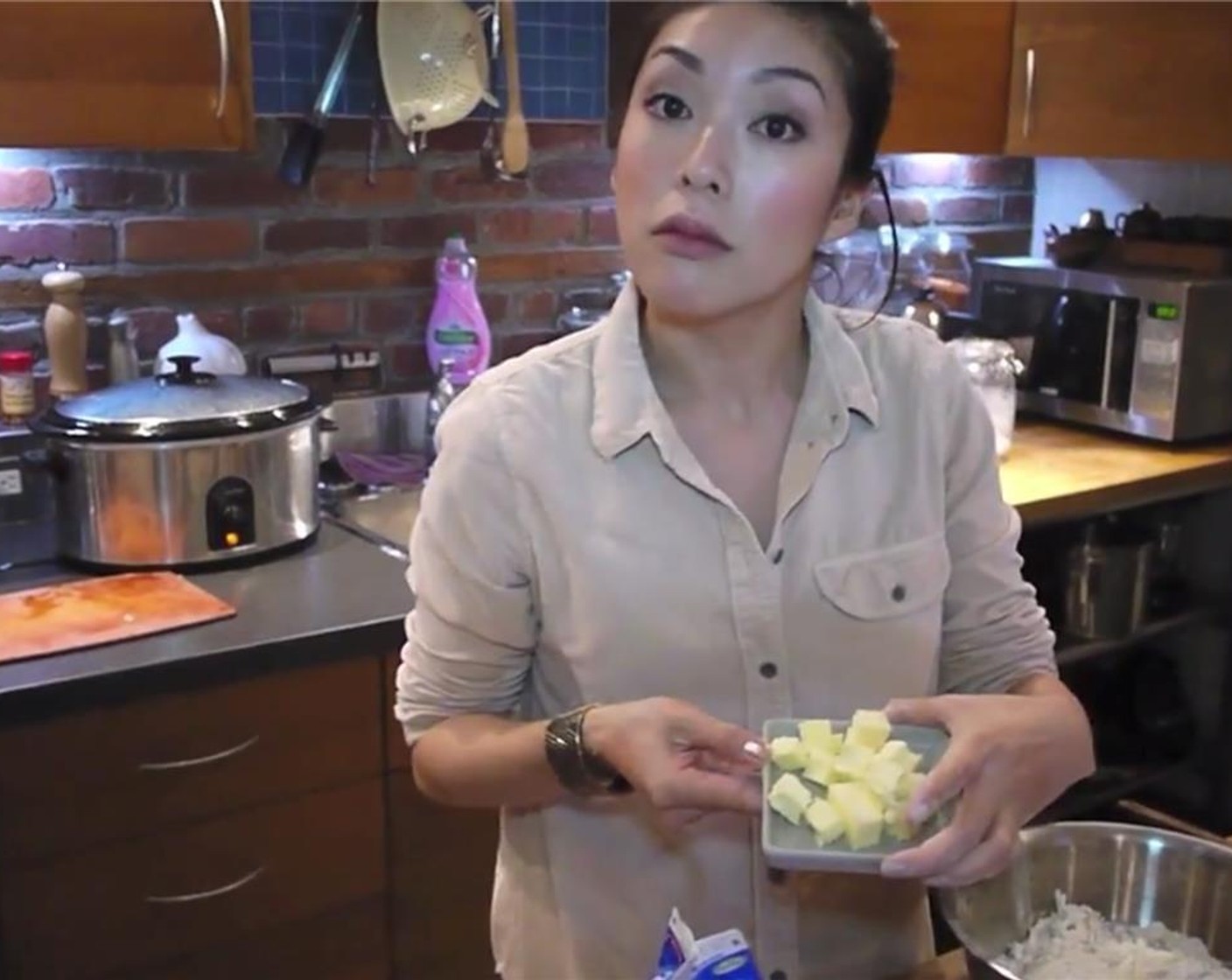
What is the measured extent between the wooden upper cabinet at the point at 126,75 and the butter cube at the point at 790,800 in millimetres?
1346

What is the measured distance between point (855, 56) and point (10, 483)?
54.4 inches

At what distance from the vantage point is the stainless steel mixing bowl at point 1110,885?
99 centimetres

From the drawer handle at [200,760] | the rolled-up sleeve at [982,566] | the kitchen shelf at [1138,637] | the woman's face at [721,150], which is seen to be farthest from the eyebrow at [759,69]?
the kitchen shelf at [1138,637]

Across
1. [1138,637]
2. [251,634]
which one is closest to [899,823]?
[251,634]

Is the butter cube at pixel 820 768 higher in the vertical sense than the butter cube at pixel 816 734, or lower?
lower

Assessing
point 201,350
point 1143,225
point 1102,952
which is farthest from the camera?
point 1143,225

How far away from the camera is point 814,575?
3.63 ft

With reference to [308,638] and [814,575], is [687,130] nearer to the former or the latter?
[814,575]

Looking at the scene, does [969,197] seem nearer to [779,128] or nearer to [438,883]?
[438,883]

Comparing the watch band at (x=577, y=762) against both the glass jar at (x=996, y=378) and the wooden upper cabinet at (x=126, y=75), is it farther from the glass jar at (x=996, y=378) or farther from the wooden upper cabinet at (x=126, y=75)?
the glass jar at (x=996, y=378)

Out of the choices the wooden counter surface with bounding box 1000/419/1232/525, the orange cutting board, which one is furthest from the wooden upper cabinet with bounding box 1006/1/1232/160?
the orange cutting board

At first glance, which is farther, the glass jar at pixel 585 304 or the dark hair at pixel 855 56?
the glass jar at pixel 585 304

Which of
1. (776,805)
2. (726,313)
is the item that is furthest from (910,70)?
(776,805)

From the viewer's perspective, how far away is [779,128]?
1.06 metres
